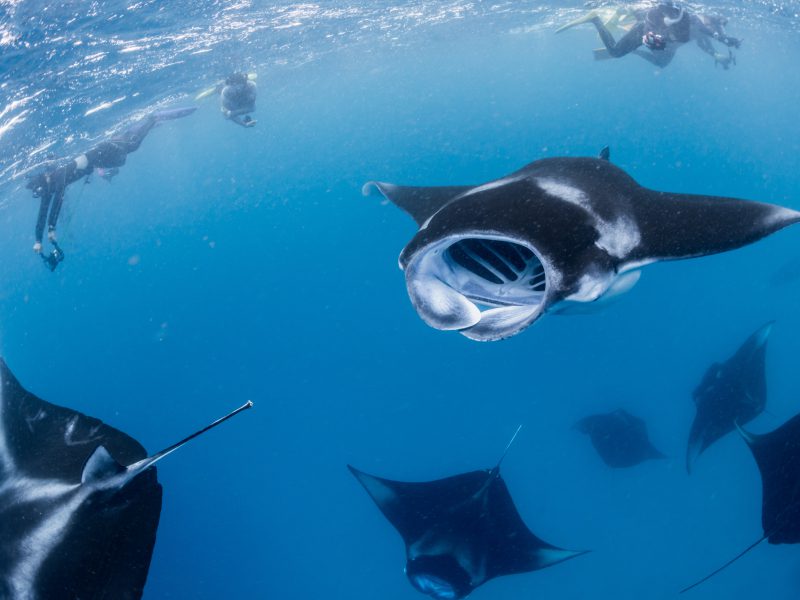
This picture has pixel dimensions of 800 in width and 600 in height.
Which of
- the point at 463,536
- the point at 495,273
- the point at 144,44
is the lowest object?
the point at 463,536

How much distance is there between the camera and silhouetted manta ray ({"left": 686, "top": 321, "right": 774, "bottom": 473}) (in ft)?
24.3

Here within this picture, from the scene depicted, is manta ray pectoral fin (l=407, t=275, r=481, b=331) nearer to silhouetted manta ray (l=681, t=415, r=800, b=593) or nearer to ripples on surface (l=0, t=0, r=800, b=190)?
silhouetted manta ray (l=681, t=415, r=800, b=593)

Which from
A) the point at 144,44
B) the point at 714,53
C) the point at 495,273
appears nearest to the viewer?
the point at 495,273

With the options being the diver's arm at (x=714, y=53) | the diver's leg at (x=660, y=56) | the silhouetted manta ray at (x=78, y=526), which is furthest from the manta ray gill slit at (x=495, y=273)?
the diver's arm at (x=714, y=53)

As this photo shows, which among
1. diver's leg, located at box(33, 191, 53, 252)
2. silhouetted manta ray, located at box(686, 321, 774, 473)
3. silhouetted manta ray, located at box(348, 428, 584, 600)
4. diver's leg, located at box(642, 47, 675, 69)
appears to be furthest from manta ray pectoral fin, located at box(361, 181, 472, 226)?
diver's leg, located at box(642, 47, 675, 69)

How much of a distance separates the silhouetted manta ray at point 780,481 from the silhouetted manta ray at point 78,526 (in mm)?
5041

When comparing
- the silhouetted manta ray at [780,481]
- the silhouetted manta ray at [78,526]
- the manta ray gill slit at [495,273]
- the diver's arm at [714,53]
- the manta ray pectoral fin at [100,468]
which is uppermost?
the manta ray gill slit at [495,273]

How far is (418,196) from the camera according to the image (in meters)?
3.93

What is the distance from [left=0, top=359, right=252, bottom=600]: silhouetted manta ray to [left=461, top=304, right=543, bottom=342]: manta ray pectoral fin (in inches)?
63.8

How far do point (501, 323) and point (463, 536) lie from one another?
174 inches

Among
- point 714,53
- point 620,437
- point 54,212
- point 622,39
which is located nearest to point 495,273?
point 620,437

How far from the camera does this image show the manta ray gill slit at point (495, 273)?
2.68m

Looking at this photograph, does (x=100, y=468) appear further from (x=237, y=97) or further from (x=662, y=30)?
(x=662, y=30)

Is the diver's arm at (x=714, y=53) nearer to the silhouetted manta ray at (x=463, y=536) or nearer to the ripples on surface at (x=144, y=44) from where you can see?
the ripples on surface at (x=144, y=44)
